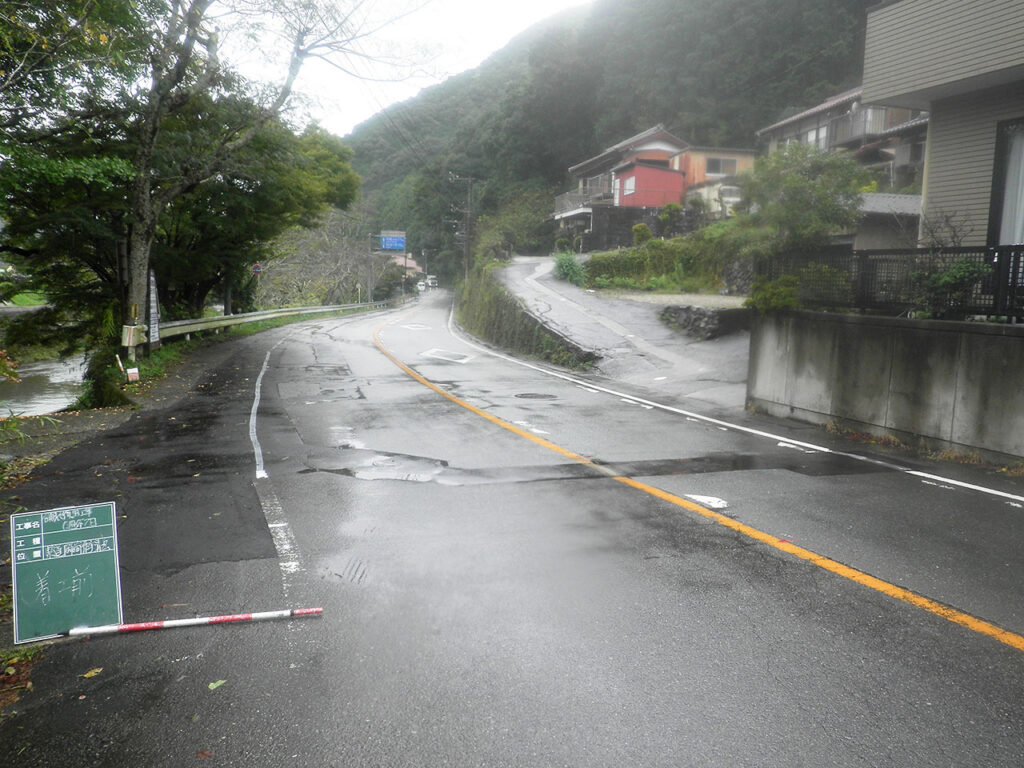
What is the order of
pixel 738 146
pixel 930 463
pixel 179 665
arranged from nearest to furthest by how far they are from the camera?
pixel 179 665 → pixel 930 463 → pixel 738 146

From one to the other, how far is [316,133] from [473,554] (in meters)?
28.3

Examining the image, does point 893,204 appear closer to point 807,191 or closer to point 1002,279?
point 807,191

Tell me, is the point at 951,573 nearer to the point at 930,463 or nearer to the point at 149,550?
the point at 930,463

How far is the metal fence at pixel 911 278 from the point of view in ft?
30.5

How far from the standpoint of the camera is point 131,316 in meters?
17.8

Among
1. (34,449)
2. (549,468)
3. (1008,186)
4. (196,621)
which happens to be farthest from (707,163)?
(196,621)

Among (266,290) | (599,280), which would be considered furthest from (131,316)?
(266,290)

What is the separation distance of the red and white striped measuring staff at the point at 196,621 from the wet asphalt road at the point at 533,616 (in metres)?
0.08

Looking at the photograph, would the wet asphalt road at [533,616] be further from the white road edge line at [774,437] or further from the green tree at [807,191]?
the green tree at [807,191]

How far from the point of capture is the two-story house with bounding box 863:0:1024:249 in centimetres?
1100

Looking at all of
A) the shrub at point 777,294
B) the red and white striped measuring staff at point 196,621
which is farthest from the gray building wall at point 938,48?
the red and white striped measuring staff at point 196,621

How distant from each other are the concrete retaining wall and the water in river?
14.1m

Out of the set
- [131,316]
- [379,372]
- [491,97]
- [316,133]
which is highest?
[491,97]

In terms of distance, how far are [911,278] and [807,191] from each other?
2.50 metres
